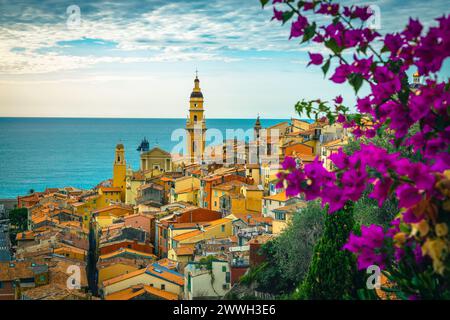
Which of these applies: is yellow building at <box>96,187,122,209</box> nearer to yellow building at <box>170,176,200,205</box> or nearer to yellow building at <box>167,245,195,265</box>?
yellow building at <box>170,176,200,205</box>

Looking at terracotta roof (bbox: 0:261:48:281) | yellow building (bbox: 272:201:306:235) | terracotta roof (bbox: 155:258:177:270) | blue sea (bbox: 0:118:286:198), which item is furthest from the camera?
blue sea (bbox: 0:118:286:198)

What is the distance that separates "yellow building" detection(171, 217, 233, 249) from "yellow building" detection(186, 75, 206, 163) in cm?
2415

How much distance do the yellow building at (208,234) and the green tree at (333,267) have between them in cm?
1393

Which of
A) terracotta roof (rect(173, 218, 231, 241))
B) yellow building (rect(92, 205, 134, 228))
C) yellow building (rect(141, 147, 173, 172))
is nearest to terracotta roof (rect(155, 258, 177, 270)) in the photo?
terracotta roof (rect(173, 218, 231, 241))

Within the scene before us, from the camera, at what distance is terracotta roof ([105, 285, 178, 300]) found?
14547 millimetres

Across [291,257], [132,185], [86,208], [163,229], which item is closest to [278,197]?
[163,229]

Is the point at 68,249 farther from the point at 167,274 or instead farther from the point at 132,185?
the point at 132,185

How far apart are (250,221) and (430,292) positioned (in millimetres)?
19322

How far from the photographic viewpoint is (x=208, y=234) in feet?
68.2

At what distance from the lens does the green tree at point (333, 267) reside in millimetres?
6066

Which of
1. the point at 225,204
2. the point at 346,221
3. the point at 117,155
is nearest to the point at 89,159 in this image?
the point at 117,155

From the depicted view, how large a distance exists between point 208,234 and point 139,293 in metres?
6.35

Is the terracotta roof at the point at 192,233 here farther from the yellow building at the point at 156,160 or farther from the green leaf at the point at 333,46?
the yellow building at the point at 156,160

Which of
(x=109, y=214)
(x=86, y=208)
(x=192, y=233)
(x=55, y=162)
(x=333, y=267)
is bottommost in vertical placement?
(x=55, y=162)
